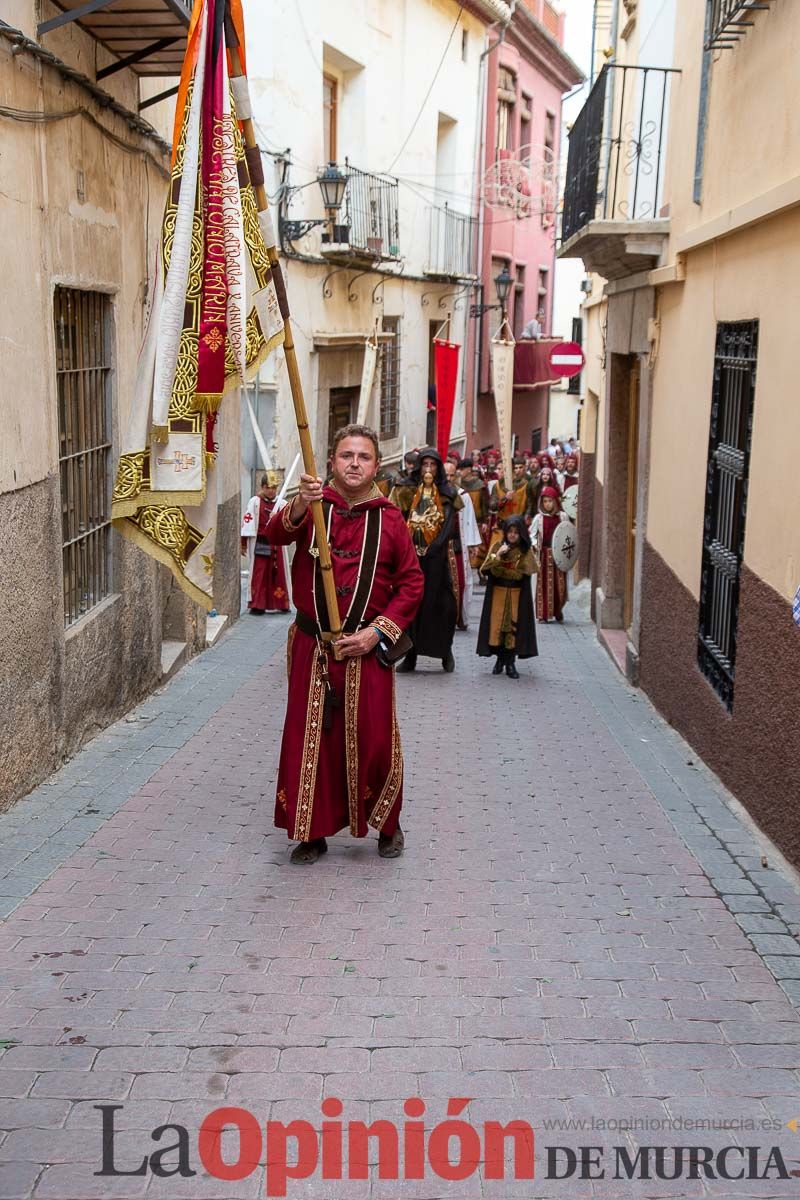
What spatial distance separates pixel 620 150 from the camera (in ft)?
38.5

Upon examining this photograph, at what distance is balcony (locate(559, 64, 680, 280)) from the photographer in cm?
1024

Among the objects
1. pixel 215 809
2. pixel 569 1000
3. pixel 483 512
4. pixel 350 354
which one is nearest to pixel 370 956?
pixel 569 1000

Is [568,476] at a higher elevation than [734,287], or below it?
below

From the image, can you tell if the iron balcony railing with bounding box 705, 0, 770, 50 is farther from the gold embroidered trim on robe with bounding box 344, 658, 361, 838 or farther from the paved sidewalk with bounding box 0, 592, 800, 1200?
the paved sidewalk with bounding box 0, 592, 800, 1200

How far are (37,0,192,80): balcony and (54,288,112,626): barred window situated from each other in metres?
1.46

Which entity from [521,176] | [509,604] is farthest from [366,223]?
[509,604]

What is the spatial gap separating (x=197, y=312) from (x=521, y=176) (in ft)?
80.8

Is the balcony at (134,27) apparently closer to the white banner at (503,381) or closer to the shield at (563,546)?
the shield at (563,546)

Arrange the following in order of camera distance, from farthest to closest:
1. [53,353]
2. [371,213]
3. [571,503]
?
[371,213], [571,503], [53,353]

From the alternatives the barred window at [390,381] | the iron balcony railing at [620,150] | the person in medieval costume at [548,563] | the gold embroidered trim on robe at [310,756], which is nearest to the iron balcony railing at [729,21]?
the iron balcony railing at [620,150]

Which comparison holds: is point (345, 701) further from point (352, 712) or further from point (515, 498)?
point (515, 498)

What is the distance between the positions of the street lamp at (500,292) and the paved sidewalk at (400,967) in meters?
14.8

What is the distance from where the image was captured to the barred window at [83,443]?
25.7 ft

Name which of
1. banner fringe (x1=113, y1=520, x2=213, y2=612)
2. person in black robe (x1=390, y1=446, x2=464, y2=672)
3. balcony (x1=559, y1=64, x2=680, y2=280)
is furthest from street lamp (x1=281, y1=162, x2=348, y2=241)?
banner fringe (x1=113, y1=520, x2=213, y2=612)
